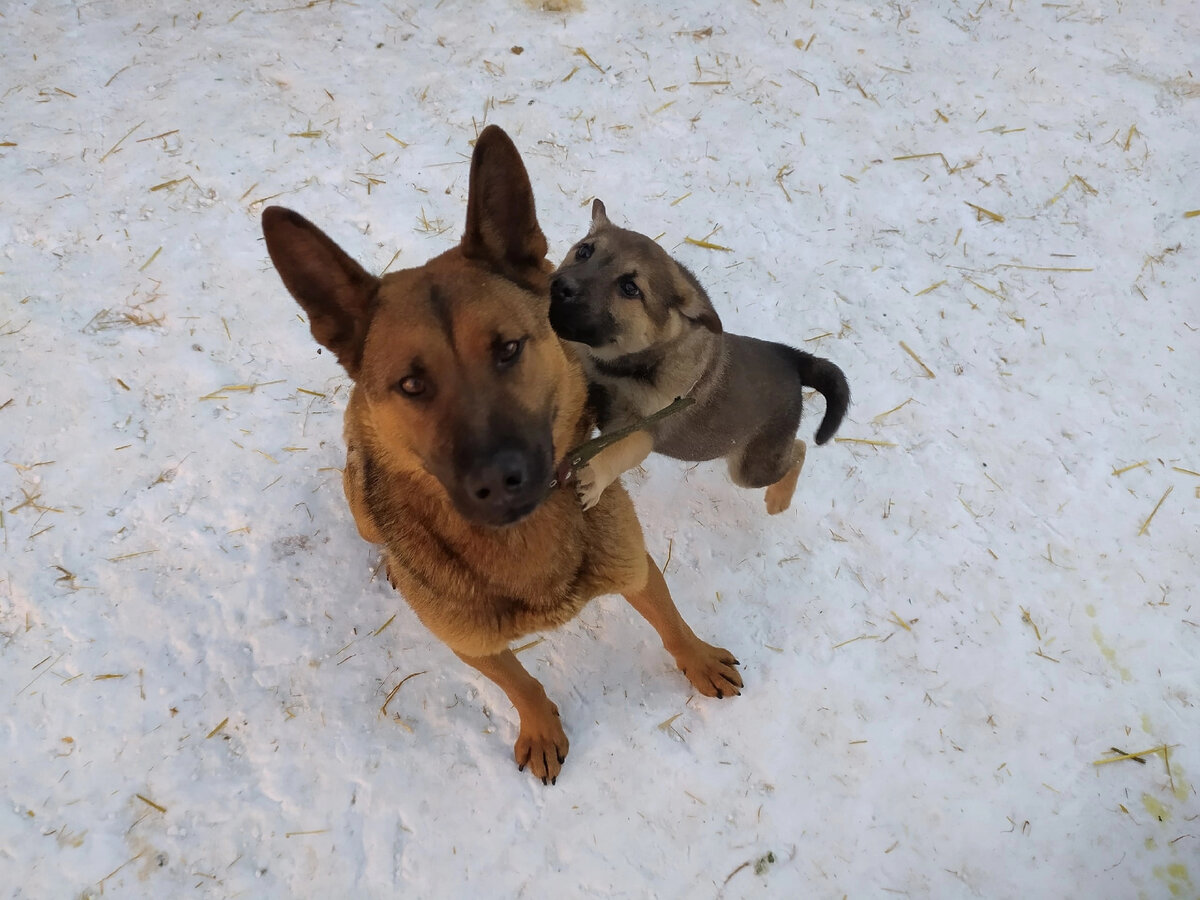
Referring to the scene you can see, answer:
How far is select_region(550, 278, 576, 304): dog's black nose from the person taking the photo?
9.62 feet

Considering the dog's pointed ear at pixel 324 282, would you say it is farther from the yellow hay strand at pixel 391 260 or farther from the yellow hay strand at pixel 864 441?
the yellow hay strand at pixel 864 441

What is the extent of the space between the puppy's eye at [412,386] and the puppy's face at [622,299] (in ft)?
2.81

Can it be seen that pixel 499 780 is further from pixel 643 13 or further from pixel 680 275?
pixel 643 13

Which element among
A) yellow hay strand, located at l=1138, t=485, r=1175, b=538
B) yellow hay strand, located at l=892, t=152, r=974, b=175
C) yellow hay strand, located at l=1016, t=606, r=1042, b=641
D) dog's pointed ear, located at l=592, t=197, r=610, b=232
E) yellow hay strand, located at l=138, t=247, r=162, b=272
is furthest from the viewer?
yellow hay strand, located at l=892, t=152, r=974, b=175

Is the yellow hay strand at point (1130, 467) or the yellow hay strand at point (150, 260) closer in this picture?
the yellow hay strand at point (1130, 467)

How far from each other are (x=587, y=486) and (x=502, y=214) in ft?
3.64

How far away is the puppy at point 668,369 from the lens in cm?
297

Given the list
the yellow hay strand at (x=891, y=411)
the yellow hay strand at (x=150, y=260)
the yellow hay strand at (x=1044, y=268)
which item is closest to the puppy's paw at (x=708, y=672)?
the yellow hay strand at (x=891, y=411)

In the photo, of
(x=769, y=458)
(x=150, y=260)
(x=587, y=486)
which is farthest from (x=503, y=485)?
(x=150, y=260)

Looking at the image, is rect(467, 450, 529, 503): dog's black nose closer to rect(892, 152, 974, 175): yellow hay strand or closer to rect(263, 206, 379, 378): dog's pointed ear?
rect(263, 206, 379, 378): dog's pointed ear

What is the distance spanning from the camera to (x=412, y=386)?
223 centimetres

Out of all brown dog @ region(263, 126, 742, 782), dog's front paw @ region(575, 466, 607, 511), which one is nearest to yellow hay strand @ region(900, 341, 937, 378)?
brown dog @ region(263, 126, 742, 782)

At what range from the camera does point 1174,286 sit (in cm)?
466

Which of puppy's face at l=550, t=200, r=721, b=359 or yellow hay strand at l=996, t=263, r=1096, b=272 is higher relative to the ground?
puppy's face at l=550, t=200, r=721, b=359
